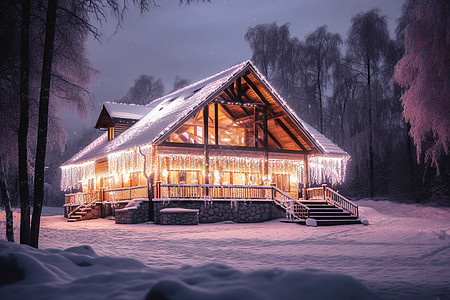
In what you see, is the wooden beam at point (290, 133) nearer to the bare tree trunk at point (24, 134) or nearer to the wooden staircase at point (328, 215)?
the wooden staircase at point (328, 215)

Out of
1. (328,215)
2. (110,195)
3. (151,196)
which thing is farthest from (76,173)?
(328,215)

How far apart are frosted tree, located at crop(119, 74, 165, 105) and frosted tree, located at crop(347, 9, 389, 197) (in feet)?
81.8

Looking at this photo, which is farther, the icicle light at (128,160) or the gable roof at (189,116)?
the icicle light at (128,160)

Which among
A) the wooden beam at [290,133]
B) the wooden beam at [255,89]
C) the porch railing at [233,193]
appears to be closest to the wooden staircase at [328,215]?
the porch railing at [233,193]

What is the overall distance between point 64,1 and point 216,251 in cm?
851

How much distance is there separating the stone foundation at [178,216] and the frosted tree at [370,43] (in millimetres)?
18180

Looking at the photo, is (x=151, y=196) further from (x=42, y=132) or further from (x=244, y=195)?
(x=42, y=132)

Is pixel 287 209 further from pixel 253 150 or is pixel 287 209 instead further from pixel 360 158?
pixel 360 158

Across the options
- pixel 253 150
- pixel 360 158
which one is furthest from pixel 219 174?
pixel 360 158

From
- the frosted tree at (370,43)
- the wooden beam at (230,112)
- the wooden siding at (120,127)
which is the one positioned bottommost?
the wooden siding at (120,127)

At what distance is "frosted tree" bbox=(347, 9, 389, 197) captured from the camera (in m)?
32.3

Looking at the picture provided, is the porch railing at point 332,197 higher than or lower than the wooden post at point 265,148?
lower

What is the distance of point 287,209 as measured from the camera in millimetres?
21469

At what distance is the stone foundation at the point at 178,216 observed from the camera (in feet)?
64.0
